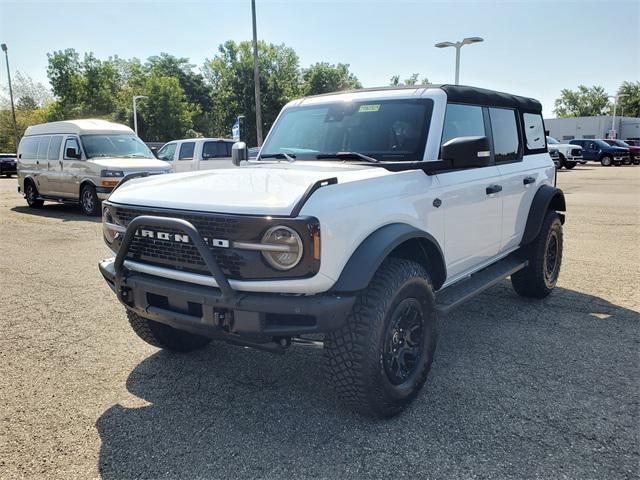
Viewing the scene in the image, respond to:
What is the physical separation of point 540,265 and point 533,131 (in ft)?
4.72

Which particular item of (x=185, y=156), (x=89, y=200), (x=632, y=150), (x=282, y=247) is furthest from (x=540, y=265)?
(x=632, y=150)

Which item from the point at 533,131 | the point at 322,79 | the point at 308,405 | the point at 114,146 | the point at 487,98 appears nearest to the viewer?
the point at 308,405

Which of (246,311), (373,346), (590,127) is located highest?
(590,127)

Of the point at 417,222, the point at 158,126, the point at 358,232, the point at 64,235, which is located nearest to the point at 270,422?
the point at 358,232

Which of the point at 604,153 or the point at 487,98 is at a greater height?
the point at 487,98

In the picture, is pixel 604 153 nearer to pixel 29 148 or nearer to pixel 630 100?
pixel 29 148

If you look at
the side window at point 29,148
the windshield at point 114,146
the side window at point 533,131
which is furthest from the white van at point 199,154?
the side window at point 533,131

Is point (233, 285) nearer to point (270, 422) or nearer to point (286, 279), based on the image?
point (286, 279)

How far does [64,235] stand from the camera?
962 cm

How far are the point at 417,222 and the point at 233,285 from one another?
129 cm

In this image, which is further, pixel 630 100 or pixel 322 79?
pixel 630 100

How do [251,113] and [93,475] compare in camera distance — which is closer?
[93,475]

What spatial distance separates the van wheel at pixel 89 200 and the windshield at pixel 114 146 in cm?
83

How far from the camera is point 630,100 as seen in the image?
88.2 m
